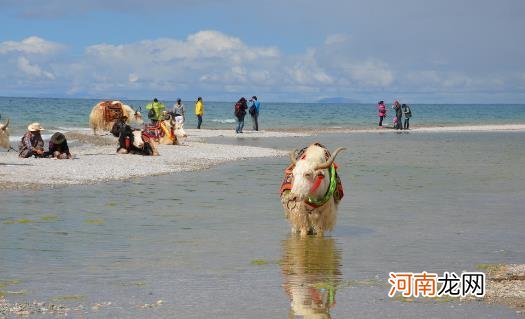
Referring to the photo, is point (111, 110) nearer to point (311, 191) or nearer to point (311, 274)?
point (311, 191)

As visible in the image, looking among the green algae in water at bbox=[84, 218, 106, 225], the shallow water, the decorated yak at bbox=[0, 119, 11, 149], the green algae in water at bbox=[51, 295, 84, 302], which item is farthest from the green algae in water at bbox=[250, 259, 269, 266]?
the decorated yak at bbox=[0, 119, 11, 149]

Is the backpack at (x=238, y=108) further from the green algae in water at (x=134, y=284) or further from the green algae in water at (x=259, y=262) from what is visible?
the green algae in water at (x=134, y=284)

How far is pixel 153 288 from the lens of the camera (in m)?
8.78

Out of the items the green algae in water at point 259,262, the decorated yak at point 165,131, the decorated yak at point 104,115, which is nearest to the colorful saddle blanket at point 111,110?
the decorated yak at point 104,115

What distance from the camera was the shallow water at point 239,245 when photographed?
828 cm

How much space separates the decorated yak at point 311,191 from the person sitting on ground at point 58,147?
11.7 metres

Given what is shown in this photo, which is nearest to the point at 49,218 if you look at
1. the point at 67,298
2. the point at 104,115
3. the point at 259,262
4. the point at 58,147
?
the point at 259,262

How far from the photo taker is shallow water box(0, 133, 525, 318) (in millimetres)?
8281

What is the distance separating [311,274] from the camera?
9.64 m

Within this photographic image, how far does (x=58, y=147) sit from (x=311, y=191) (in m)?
12.7

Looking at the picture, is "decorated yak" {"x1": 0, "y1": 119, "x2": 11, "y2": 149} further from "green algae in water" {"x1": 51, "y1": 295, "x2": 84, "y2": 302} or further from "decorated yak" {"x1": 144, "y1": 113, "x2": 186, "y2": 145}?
"green algae in water" {"x1": 51, "y1": 295, "x2": 84, "y2": 302}

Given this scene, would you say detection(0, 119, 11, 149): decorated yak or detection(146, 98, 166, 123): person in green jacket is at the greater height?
detection(146, 98, 166, 123): person in green jacket

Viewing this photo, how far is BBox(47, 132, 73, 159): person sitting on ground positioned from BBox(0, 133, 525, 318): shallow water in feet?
12.0

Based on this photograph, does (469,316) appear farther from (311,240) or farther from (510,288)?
(311,240)
